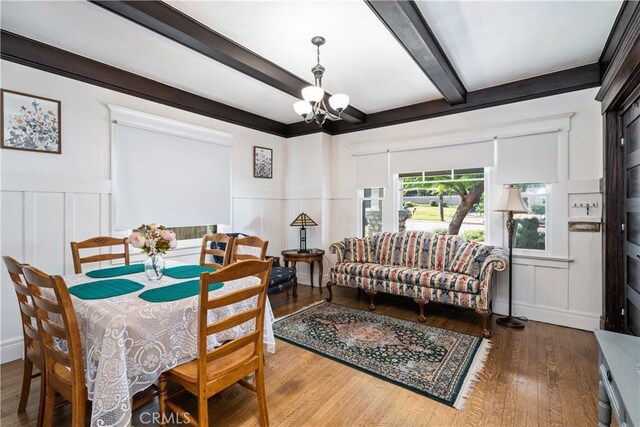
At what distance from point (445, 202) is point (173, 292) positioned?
11.7ft

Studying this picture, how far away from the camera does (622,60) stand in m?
2.20

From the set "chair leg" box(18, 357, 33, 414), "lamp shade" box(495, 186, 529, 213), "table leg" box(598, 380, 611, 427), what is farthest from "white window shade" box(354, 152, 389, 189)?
"chair leg" box(18, 357, 33, 414)

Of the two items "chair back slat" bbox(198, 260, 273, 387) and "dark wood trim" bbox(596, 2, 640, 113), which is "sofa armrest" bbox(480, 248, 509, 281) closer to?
"dark wood trim" bbox(596, 2, 640, 113)

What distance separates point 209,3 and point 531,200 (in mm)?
3742

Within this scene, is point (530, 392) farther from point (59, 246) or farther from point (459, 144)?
point (59, 246)

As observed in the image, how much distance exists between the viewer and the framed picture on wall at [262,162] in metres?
4.57

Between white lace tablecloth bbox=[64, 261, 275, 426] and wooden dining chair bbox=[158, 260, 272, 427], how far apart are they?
0.36 feet

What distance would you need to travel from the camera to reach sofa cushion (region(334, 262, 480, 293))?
3.12 meters

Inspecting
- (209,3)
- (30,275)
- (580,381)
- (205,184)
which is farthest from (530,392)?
(205,184)

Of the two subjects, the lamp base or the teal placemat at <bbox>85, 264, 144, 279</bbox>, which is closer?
the teal placemat at <bbox>85, 264, 144, 279</bbox>

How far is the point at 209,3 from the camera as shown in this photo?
2.07 m

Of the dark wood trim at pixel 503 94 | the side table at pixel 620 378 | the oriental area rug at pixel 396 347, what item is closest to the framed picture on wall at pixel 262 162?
the dark wood trim at pixel 503 94

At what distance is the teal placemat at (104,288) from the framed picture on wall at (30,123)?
1.60 m

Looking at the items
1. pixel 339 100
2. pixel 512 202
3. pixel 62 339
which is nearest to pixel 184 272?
pixel 62 339
